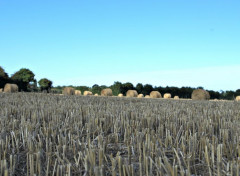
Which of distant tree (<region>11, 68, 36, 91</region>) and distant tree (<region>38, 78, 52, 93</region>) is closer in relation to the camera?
distant tree (<region>11, 68, 36, 91</region>)

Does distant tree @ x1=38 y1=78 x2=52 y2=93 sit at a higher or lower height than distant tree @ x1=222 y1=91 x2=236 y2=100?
higher

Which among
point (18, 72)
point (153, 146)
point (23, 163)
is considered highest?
point (18, 72)

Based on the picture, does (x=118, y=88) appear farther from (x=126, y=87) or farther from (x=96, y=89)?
(x=96, y=89)

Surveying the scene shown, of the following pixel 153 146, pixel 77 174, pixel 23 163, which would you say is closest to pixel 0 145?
pixel 23 163

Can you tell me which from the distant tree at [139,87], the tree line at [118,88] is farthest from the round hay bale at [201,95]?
the distant tree at [139,87]

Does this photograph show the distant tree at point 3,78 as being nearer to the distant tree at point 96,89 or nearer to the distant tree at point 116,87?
the distant tree at point 96,89

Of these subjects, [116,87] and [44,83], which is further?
[44,83]

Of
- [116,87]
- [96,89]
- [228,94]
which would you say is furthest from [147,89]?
[228,94]

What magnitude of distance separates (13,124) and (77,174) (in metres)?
1.72

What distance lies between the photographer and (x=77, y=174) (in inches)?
71.9

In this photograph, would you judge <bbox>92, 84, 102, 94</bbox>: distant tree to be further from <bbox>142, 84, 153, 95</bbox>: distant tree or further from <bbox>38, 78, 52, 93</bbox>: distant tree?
<bbox>38, 78, 52, 93</bbox>: distant tree

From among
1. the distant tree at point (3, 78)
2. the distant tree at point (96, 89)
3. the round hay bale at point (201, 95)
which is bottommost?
the round hay bale at point (201, 95)

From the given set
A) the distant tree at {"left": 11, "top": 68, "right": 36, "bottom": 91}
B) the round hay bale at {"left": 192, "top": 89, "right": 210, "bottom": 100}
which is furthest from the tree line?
the round hay bale at {"left": 192, "top": 89, "right": 210, "bottom": 100}

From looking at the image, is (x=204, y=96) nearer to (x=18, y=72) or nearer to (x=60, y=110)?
(x=60, y=110)
